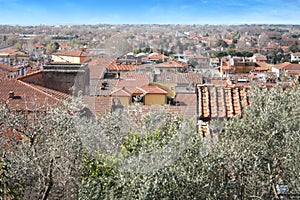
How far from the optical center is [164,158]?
339cm

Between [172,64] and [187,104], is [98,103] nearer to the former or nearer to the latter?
[187,104]

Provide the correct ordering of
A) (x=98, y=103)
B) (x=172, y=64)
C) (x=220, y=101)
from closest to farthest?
1. (x=98, y=103)
2. (x=220, y=101)
3. (x=172, y=64)

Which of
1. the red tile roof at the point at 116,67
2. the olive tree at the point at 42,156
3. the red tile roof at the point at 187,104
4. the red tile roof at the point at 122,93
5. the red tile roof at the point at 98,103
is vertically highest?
the red tile roof at the point at 116,67

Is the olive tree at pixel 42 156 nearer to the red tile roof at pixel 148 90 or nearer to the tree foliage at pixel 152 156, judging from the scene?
the tree foliage at pixel 152 156

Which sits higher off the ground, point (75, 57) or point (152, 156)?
point (75, 57)

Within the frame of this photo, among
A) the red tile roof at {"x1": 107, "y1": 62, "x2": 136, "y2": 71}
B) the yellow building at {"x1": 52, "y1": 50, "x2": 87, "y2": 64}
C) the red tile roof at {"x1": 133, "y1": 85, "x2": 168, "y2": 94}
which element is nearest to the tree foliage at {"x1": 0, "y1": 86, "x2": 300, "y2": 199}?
the red tile roof at {"x1": 133, "y1": 85, "x2": 168, "y2": 94}

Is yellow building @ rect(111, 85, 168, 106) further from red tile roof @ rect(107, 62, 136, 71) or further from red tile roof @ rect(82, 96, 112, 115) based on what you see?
red tile roof @ rect(107, 62, 136, 71)

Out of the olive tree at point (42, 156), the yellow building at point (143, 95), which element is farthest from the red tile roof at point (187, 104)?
the olive tree at point (42, 156)

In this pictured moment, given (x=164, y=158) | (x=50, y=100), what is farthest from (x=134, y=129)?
(x=50, y=100)

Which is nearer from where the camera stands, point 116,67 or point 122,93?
point 122,93

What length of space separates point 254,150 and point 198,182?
848 millimetres

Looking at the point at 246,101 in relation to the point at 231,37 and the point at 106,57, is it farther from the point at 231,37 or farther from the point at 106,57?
the point at 231,37

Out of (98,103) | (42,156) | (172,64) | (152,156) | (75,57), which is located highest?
(172,64)

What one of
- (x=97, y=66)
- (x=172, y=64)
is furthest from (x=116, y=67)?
(x=172, y=64)
